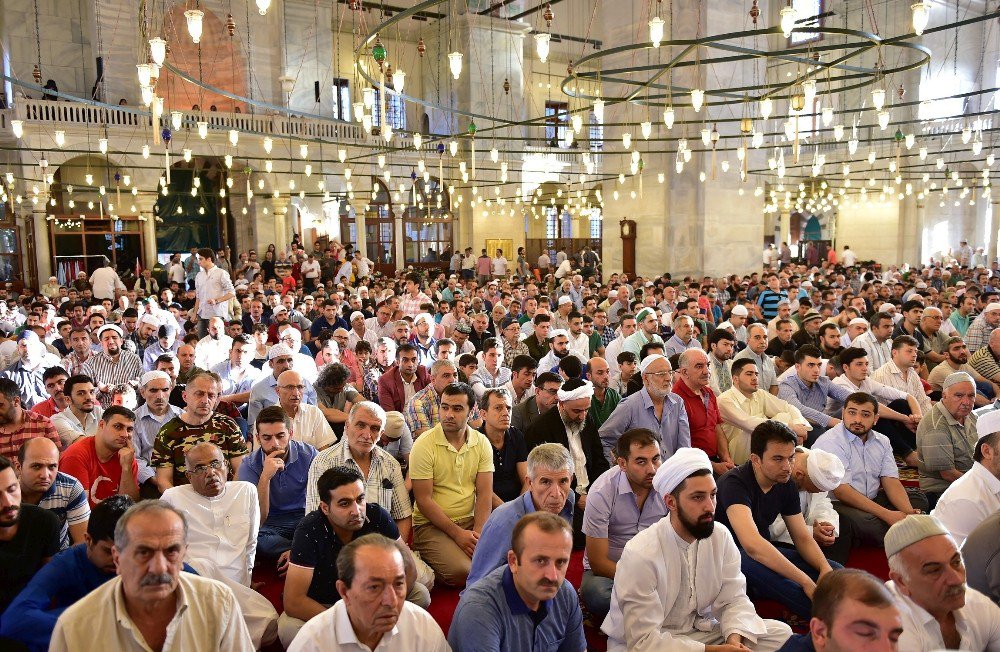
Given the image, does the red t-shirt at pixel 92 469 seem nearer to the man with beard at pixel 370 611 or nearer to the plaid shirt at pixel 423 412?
the plaid shirt at pixel 423 412

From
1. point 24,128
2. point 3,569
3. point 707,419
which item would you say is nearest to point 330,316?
point 707,419

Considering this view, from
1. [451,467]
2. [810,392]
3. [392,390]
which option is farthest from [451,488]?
[810,392]

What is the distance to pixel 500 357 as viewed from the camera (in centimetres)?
622

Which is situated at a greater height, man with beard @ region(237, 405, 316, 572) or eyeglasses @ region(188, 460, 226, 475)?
eyeglasses @ region(188, 460, 226, 475)

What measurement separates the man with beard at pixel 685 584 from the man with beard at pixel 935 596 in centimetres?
55

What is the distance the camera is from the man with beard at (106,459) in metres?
3.73

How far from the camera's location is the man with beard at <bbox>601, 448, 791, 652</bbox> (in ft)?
8.45

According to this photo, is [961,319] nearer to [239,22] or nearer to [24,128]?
[24,128]

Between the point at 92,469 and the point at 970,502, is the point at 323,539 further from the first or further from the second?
the point at 970,502

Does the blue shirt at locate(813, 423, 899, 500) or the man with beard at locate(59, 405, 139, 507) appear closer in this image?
the man with beard at locate(59, 405, 139, 507)

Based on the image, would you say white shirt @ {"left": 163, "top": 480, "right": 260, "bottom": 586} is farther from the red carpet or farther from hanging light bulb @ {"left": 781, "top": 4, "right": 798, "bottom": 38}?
hanging light bulb @ {"left": 781, "top": 4, "right": 798, "bottom": 38}

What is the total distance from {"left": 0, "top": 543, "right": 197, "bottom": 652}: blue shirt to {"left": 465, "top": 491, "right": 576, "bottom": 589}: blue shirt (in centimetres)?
105

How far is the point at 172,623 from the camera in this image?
2092 millimetres

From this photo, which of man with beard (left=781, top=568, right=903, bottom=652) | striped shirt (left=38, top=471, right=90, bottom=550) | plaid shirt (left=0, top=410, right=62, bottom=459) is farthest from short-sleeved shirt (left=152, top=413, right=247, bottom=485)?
man with beard (left=781, top=568, right=903, bottom=652)
